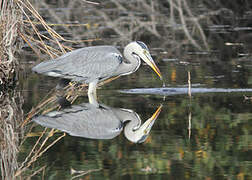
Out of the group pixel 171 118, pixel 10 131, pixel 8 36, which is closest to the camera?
pixel 10 131

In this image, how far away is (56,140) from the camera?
7.78m

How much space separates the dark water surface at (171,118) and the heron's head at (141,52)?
43 centimetres

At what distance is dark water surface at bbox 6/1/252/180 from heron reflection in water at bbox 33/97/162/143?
6cm

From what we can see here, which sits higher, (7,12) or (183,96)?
(7,12)

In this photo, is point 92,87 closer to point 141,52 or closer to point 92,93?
point 92,93

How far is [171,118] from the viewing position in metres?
8.83

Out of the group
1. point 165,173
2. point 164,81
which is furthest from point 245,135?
point 164,81

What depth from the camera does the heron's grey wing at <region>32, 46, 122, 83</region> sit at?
1020 centimetres

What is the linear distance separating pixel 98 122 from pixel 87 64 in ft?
6.33

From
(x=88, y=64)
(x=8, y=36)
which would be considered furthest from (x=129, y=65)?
(x=8, y=36)

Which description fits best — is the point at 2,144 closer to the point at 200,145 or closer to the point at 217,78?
the point at 200,145

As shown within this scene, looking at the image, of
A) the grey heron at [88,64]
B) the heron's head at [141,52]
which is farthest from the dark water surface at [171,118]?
the heron's head at [141,52]

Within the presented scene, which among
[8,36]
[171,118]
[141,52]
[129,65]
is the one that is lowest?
[171,118]

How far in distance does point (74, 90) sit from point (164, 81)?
1.44 m
